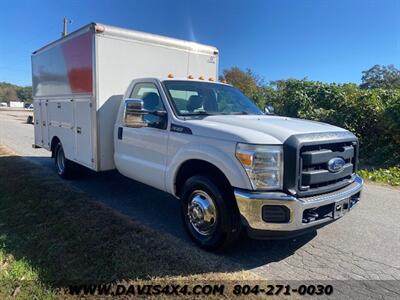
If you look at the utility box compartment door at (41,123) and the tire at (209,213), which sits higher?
the utility box compartment door at (41,123)

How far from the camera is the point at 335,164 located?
3.94m

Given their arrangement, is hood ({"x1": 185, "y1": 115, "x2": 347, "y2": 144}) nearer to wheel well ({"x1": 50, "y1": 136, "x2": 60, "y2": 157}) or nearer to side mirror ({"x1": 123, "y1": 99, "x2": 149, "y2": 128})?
side mirror ({"x1": 123, "y1": 99, "x2": 149, "y2": 128})

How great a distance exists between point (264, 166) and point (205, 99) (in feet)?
6.51

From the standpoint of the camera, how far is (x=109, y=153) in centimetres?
597

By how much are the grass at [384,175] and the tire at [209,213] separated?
19.2ft

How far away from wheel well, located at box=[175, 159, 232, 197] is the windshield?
72cm

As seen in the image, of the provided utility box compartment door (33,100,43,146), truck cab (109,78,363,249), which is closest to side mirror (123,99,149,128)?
truck cab (109,78,363,249)

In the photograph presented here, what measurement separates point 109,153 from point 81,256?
2318 millimetres

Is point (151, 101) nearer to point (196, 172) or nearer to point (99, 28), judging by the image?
point (196, 172)

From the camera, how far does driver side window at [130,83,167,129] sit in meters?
4.81

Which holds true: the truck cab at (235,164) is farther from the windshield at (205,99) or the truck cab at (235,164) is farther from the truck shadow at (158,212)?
the truck shadow at (158,212)

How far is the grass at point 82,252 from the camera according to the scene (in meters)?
3.52

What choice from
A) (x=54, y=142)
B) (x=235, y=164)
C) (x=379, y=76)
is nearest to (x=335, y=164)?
(x=235, y=164)

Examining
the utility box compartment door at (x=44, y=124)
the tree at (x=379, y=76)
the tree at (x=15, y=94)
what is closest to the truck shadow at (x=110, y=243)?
the utility box compartment door at (x=44, y=124)
